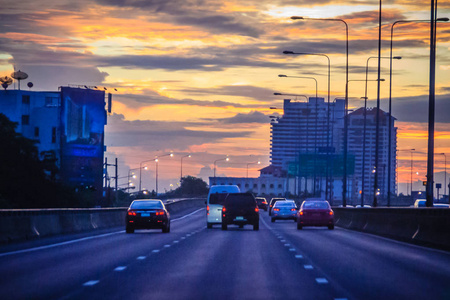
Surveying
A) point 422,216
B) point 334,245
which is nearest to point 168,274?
point 334,245

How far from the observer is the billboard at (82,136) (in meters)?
131

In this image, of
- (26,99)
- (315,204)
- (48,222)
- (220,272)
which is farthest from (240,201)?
(26,99)

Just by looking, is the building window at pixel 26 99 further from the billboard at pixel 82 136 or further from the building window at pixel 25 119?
the billboard at pixel 82 136

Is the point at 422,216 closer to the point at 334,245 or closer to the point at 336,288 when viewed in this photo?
the point at 334,245

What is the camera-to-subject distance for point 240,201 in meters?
43.3

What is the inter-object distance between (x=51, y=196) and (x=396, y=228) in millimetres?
60262

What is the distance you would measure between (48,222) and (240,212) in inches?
510

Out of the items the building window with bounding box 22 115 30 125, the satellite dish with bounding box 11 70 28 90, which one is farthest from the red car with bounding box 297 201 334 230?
the satellite dish with bounding box 11 70 28 90

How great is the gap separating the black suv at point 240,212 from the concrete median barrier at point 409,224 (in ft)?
17.0

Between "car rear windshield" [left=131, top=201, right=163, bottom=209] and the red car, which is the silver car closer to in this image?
the red car

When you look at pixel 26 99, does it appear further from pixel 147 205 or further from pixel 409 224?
pixel 409 224

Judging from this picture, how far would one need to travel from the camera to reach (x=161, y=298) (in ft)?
41.0

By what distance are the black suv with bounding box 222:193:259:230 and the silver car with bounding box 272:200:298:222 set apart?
Result: 17.6m

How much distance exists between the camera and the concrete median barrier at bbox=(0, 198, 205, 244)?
26984mm
